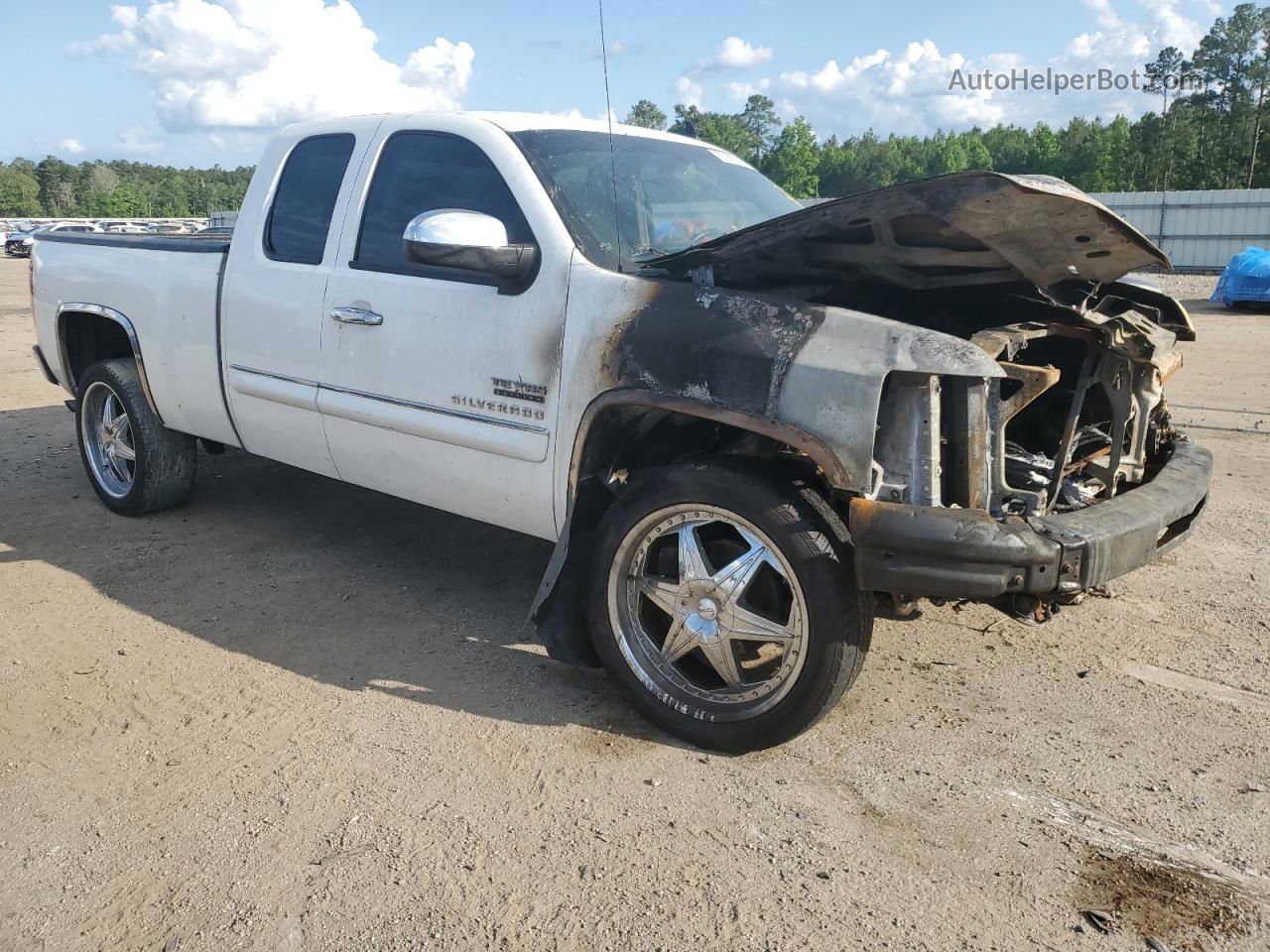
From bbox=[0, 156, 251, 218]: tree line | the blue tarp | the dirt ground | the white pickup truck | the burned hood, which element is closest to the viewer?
the dirt ground

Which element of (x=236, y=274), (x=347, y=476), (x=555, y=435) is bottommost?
(x=347, y=476)

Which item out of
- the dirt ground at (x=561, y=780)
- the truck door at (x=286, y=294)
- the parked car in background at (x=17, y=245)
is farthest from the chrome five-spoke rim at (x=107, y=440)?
the parked car in background at (x=17, y=245)

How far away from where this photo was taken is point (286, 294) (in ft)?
14.5

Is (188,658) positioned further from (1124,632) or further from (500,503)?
(1124,632)

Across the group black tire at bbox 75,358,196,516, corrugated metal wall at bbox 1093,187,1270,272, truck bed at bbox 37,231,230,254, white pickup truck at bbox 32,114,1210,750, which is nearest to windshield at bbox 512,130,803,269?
white pickup truck at bbox 32,114,1210,750

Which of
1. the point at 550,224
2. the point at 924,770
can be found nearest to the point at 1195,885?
the point at 924,770

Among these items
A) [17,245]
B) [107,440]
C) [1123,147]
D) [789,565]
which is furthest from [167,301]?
[1123,147]

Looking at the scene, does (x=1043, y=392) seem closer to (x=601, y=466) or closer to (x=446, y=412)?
(x=601, y=466)

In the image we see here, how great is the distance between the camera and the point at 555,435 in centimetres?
350

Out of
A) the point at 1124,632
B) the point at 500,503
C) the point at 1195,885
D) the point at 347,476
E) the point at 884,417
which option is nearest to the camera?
the point at 1195,885

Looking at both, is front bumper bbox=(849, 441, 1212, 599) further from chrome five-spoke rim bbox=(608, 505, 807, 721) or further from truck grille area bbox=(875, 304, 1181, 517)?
chrome five-spoke rim bbox=(608, 505, 807, 721)

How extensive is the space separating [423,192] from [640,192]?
86cm

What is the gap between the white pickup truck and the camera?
9.46 ft

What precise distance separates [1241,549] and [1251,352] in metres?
8.31
